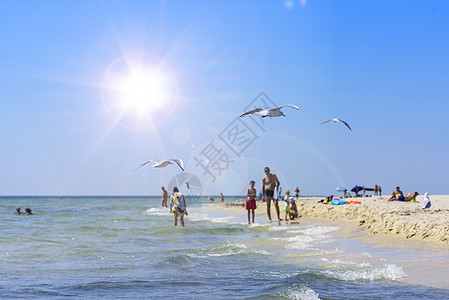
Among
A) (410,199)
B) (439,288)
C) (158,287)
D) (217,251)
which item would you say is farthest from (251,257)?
(410,199)

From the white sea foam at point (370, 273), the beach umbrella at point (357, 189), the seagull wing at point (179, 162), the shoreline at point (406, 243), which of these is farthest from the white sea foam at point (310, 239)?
the beach umbrella at point (357, 189)

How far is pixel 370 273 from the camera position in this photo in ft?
22.0

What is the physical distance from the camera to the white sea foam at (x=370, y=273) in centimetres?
648

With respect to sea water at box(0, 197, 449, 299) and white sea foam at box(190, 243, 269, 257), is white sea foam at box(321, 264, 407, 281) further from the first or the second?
white sea foam at box(190, 243, 269, 257)

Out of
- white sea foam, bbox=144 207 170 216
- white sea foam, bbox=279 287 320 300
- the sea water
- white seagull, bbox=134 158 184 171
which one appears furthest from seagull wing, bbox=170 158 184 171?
white sea foam, bbox=144 207 170 216

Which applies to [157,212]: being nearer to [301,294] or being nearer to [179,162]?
[179,162]

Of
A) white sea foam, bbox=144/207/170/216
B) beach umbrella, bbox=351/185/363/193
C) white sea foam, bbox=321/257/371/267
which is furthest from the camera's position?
beach umbrella, bbox=351/185/363/193

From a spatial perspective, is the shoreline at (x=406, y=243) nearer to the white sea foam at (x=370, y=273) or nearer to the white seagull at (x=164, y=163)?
the white sea foam at (x=370, y=273)

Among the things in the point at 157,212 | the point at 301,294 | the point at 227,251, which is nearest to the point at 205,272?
the point at 301,294

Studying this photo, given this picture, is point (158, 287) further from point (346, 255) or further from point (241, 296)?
point (346, 255)

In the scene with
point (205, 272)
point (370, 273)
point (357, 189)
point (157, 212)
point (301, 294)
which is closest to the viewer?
point (301, 294)

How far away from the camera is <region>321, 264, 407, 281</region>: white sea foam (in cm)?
648

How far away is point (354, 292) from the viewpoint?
18.7 ft

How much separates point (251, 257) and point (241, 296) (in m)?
3.54
